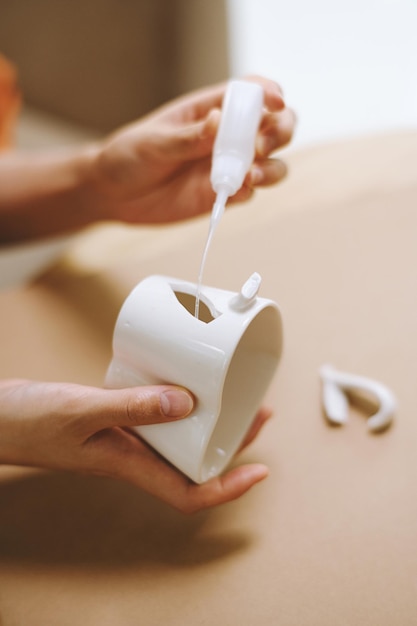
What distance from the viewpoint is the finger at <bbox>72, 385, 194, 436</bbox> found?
0.35 m

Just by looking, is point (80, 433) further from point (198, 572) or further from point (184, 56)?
point (184, 56)

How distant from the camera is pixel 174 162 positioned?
57 cm

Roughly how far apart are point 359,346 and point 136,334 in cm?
23

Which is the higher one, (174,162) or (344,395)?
(174,162)

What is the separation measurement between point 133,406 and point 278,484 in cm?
15

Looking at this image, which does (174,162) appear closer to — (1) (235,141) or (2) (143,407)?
(1) (235,141)

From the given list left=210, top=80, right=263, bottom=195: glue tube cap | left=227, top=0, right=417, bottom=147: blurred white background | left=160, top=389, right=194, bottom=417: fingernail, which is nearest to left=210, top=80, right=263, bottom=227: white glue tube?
left=210, top=80, right=263, bottom=195: glue tube cap

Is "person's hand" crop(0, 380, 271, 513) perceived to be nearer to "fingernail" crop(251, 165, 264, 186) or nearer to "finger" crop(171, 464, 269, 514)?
"finger" crop(171, 464, 269, 514)

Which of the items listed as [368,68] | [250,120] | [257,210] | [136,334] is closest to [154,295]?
[136,334]

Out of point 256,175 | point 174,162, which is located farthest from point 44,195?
point 256,175

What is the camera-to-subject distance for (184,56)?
1163 mm

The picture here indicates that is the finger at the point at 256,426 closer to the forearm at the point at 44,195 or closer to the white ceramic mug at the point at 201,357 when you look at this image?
the white ceramic mug at the point at 201,357

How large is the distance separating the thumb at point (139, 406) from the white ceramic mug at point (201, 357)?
0.01 meters

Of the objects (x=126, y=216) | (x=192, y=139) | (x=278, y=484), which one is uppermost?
(x=192, y=139)
